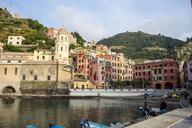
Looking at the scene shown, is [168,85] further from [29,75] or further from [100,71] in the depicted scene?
[29,75]

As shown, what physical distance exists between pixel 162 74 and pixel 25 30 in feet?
203

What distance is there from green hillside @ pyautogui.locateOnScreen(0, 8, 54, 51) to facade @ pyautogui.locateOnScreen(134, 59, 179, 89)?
35287mm

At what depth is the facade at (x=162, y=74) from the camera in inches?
3046

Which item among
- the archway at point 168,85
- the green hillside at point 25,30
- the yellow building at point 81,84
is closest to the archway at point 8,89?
the yellow building at point 81,84

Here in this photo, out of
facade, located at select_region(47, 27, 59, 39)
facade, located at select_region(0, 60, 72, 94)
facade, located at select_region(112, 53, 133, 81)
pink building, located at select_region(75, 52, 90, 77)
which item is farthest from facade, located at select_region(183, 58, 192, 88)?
facade, located at select_region(47, 27, 59, 39)

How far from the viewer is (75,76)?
7694 cm

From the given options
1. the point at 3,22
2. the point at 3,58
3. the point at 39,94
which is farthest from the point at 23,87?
the point at 3,22

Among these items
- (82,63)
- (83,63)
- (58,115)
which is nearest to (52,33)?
(82,63)

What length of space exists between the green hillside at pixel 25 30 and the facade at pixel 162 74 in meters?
35.3

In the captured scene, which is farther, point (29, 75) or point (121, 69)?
point (121, 69)

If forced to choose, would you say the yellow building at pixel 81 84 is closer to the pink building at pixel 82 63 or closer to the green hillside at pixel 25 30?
the pink building at pixel 82 63

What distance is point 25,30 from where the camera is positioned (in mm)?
111562

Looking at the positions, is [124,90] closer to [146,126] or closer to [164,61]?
[164,61]

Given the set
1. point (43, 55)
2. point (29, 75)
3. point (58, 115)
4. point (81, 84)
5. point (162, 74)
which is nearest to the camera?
point (58, 115)
